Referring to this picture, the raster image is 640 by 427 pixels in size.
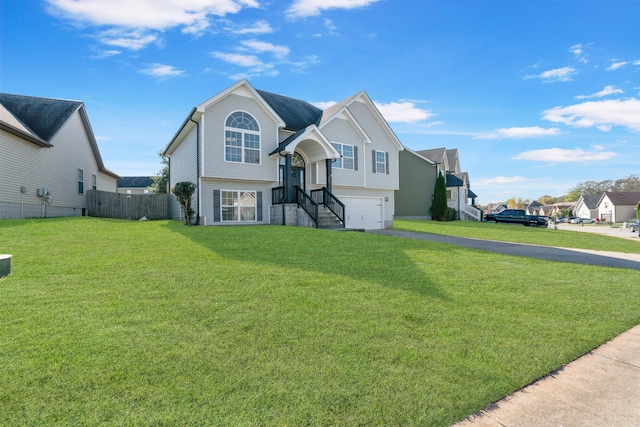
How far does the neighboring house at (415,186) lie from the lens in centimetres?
2823

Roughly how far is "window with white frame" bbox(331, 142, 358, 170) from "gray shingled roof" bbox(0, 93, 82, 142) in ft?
50.0

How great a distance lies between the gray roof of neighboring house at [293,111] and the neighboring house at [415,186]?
10905 mm

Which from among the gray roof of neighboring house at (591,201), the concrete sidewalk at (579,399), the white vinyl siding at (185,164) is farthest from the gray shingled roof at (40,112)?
the gray roof of neighboring house at (591,201)

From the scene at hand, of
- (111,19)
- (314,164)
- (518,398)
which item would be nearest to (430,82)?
(314,164)

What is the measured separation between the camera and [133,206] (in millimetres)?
19484

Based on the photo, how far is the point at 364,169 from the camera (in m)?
19.4

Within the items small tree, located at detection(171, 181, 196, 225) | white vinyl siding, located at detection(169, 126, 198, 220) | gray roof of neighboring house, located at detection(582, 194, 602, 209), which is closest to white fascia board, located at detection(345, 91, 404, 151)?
white vinyl siding, located at detection(169, 126, 198, 220)

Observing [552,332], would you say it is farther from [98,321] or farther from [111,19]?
[111,19]

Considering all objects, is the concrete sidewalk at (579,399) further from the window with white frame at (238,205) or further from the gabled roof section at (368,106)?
the gabled roof section at (368,106)

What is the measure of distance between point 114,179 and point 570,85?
3566 centimetres

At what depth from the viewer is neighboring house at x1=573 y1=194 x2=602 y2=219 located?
225 ft

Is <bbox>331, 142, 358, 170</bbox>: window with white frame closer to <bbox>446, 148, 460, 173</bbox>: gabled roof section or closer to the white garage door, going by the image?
the white garage door

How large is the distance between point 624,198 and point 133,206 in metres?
78.6

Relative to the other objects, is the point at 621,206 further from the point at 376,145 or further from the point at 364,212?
the point at 364,212
